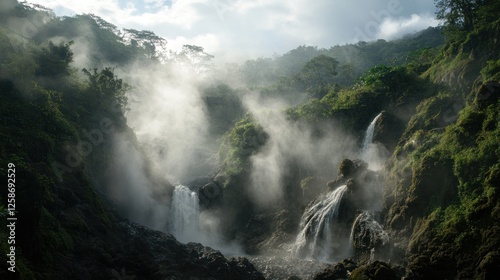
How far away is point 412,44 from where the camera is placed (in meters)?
123

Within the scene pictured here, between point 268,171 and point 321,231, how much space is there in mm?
16015

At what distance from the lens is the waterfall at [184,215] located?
44.8 m

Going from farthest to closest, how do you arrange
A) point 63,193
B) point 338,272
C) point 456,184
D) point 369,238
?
1. point 369,238
2. point 63,193
3. point 456,184
4. point 338,272

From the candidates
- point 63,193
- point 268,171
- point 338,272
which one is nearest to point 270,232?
point 268,171

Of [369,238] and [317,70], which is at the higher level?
[317,70]

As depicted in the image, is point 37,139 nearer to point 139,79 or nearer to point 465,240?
point 465,240

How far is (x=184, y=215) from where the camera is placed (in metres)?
46.1

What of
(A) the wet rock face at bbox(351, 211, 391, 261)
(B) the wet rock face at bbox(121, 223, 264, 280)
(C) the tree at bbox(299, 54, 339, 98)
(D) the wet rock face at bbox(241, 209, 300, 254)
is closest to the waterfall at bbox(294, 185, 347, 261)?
(A) the wet rock face at bbox(351, 211, 391, 261)

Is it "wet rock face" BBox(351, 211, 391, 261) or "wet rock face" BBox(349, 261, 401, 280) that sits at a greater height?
"wet rock face" BBox(351, 211, 391, 261)

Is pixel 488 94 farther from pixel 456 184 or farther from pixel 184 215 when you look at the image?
pixel 184 215

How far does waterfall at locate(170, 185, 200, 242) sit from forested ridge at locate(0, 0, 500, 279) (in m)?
1.41

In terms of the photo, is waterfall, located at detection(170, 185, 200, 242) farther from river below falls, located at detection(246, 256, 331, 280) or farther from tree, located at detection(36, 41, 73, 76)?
tree, located at detection(36, 41, 73, 76)

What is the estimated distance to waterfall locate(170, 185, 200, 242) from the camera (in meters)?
44.8

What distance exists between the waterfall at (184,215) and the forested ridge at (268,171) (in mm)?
1411
